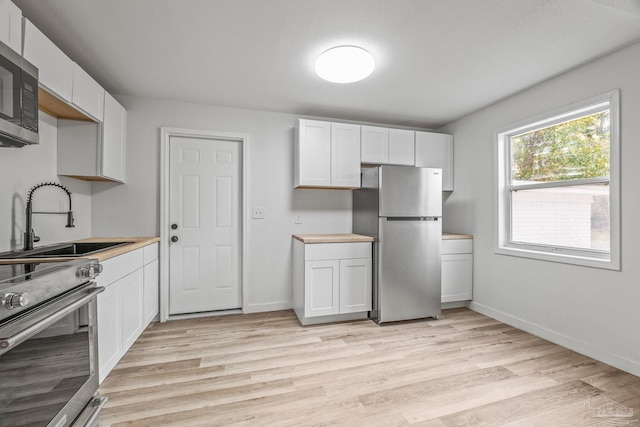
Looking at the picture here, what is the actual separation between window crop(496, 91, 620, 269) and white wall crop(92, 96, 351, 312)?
1.82 meters

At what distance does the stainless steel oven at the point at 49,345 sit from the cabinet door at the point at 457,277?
3.26m

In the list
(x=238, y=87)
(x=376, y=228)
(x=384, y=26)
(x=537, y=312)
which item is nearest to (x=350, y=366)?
(x=376, y=228)

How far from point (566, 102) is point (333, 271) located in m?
2.59

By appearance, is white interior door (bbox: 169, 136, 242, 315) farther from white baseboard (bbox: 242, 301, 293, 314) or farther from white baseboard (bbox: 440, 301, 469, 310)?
white baseboard (bbox: 440, 301, 469, 310)

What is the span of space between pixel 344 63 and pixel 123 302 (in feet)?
7.87

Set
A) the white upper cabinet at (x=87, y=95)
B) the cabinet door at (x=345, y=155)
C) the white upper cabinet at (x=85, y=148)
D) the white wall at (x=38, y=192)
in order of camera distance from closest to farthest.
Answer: the white wall at (x=38, y=192), the white upper cabinet at (x=87, y=95), the white upper cabinet at (x=85, y=148), the cabinet door at (x=345, y=155)

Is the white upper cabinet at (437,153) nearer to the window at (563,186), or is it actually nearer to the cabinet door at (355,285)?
the window at (563,186)

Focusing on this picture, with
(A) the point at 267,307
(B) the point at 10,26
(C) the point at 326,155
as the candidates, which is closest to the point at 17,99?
(B) the point at 10,26

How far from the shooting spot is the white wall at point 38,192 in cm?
185

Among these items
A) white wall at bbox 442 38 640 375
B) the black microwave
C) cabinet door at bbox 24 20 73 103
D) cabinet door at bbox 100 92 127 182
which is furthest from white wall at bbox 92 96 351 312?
white wall at bbox 442 38 640 375

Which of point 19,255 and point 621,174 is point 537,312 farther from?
point 19,255

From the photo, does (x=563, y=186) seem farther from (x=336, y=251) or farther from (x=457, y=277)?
(x=336, y=251)

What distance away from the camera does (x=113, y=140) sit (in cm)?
263

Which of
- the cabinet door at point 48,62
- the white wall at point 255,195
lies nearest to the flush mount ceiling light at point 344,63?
the white wall at point 255,195
